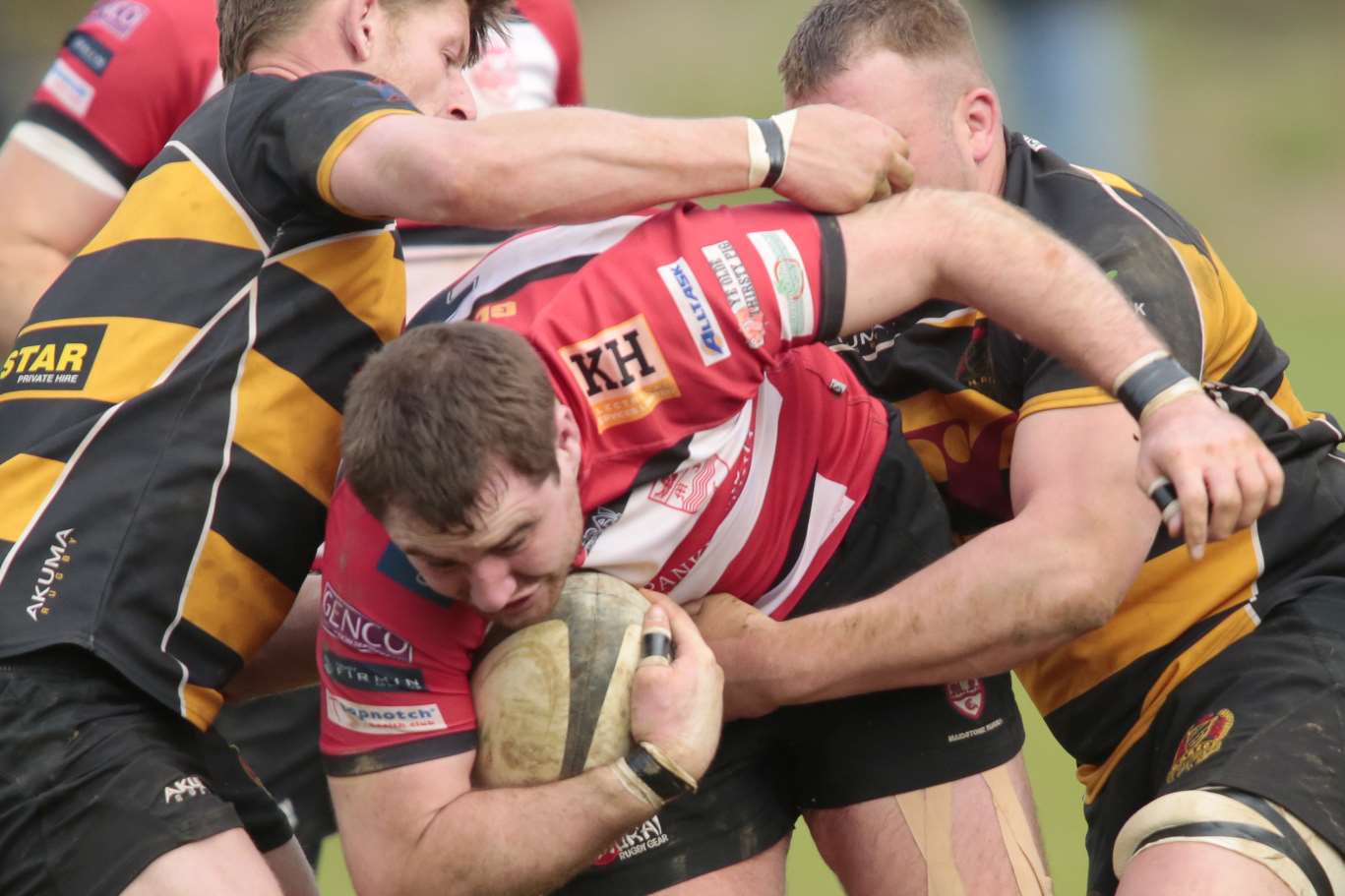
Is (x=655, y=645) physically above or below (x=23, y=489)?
below

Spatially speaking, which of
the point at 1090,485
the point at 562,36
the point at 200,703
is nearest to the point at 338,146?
the point at 200,703

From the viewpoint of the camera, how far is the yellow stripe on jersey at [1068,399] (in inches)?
159

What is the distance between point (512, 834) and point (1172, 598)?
177 centimetres

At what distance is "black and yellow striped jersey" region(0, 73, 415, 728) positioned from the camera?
12.1 feet

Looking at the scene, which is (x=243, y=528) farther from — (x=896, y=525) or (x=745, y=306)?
(x=896, y=525)

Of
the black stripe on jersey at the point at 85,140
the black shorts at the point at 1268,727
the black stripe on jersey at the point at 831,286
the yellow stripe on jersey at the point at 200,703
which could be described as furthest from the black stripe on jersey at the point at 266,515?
→ the black shorts at the point at 1268,727

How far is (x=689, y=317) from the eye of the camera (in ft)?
12.1

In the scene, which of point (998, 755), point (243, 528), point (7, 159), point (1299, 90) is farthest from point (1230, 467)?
point (1299, 90)

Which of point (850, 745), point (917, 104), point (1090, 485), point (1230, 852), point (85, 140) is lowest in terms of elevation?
point (850, 745)

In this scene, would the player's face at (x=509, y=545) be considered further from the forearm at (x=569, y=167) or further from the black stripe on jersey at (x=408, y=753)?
the forearm at (x=569, y=167)

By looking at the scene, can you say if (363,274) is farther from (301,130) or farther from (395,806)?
(395,806)

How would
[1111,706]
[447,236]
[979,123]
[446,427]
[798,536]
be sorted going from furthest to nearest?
[447,236] < [979,123] < [1111,706] < [798,536] < [446,427]

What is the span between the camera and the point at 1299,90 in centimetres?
2075

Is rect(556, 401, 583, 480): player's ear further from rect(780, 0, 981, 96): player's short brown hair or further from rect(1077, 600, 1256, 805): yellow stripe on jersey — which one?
rect(1077, 600, 1256, 805): yellow stripe on jersey
